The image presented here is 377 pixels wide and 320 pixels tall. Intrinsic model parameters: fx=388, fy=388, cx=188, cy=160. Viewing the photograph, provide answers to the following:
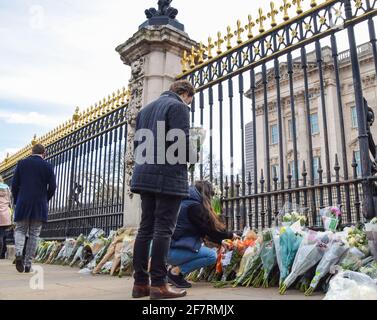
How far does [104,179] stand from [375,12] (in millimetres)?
5906

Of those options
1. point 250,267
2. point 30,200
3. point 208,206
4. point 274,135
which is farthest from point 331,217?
point 274,135

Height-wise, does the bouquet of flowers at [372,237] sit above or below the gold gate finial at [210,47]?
below

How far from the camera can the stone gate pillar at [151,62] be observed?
6.41 m

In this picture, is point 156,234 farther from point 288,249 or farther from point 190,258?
point 288,249

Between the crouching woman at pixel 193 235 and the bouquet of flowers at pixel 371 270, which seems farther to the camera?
the crouching woman at pixel 193 235

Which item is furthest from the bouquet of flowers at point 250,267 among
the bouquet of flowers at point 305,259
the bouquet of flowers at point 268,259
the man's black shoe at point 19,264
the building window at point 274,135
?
the building window at point 274,135

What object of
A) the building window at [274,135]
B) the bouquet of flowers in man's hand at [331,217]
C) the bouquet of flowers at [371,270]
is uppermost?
the building window at [274,135]

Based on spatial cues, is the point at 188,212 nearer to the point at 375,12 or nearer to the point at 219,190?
the point at 219,190

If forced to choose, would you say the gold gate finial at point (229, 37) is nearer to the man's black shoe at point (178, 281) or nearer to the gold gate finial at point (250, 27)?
the gold gate finial at point (250, 27)

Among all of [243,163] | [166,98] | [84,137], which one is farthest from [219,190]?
[84,137]

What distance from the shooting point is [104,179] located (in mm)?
8242

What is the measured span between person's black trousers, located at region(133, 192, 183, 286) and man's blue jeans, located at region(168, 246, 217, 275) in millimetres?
754

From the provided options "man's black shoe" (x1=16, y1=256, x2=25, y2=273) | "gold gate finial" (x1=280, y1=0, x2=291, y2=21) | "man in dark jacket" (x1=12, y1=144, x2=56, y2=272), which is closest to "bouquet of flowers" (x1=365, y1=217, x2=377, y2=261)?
"gold gate finial" (x1=280, y1=0, x2=291, y2=21)

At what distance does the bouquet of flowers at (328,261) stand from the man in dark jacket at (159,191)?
105 centimetres
